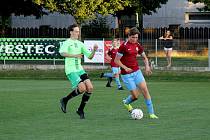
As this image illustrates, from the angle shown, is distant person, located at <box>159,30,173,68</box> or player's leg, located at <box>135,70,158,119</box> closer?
player's leg, located at <box>135,70,158,119</box>

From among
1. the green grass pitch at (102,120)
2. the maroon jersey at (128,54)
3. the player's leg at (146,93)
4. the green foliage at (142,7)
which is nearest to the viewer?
the green grass pitch at (102,120)

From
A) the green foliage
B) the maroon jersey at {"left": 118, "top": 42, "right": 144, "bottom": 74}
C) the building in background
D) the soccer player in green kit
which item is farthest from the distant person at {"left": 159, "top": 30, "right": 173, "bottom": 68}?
the building in background

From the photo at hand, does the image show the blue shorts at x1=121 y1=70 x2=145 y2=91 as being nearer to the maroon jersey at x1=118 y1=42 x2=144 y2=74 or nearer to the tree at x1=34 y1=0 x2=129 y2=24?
the maroon jersey at x1=118 y1=42 x2=144 y2=74

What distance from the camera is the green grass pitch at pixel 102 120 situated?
1139 cm

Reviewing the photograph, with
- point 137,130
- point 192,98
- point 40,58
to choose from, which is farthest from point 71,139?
point 40,58

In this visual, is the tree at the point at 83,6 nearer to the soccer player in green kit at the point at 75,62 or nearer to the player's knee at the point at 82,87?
the soccer player in green kit at the point at 75,62

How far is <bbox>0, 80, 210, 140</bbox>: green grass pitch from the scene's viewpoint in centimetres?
1139

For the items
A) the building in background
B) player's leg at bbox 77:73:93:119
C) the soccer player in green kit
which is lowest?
player's leg at bbox 77:73:93:119

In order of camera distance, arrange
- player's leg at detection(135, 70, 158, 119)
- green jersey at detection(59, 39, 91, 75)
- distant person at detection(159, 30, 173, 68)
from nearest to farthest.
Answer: player's leg at detection(135, 70, 158, 119) < green jersey at detection(59, 39, 91, 75) < distant person at detection(159, 30, 173, 68)

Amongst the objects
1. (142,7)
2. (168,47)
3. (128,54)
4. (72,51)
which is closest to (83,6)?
(168,47)

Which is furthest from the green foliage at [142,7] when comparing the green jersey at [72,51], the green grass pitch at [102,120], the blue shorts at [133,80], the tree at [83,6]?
the blue shorts at [133,80]

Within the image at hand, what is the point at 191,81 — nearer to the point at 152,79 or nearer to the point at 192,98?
the point at 152,79

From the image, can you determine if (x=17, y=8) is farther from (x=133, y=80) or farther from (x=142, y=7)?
(x=133, y=80)

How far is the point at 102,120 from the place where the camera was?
13695mm
